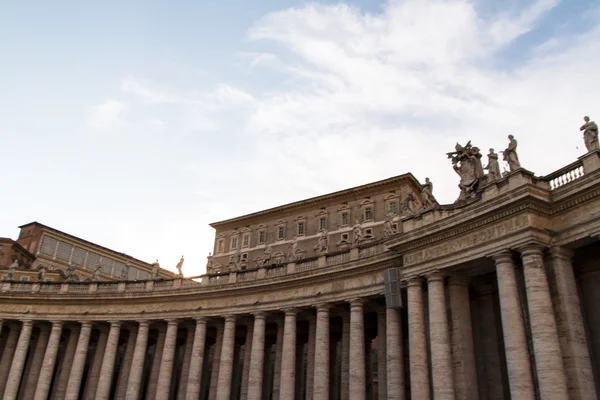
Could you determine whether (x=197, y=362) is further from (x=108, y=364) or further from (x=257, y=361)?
(x=108, y=364)

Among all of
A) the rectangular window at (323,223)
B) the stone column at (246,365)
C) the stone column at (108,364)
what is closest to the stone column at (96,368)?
the stone column at (108,364)

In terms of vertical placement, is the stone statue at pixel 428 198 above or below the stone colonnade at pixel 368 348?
Result: above

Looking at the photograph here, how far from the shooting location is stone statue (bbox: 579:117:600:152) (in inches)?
1012

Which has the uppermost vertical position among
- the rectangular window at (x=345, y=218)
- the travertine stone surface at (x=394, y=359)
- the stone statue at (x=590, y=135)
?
the rectangular window at (x=345, y=218)

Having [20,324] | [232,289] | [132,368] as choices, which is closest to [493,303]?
[232,289]

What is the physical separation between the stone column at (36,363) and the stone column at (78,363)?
469 centimetres

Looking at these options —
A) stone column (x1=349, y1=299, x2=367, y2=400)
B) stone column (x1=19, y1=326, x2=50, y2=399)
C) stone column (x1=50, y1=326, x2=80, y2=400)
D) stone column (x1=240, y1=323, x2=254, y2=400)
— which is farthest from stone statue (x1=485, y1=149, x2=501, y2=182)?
stone column (x1=19, y1=326, x2=50, y2=399)

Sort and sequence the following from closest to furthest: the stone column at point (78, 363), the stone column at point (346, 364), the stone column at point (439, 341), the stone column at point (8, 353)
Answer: the stone column at point (439, 341)
the stone column at point (346, 364)
the stone column at point (78, 363)
the stone column at point (8, 353)

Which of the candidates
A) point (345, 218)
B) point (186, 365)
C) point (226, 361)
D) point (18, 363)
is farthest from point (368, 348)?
point (18, 363)

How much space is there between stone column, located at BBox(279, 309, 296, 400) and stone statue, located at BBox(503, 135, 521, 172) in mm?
19579

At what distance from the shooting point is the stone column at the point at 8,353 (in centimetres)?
5012

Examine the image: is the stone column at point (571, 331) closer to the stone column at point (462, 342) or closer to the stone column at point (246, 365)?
the stone column at point (462, 342)

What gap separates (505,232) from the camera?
26.5m

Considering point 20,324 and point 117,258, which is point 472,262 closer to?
point 20,324
